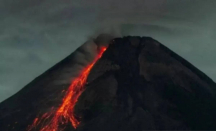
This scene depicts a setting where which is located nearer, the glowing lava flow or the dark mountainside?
the dark mountainside

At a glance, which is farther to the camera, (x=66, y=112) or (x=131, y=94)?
(x=131, y=94)

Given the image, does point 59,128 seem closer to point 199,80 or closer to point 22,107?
point 22,107

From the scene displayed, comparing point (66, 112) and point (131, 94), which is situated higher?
point (66, 112)

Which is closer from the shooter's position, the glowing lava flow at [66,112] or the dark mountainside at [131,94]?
the dark mountainside at [131,94]
